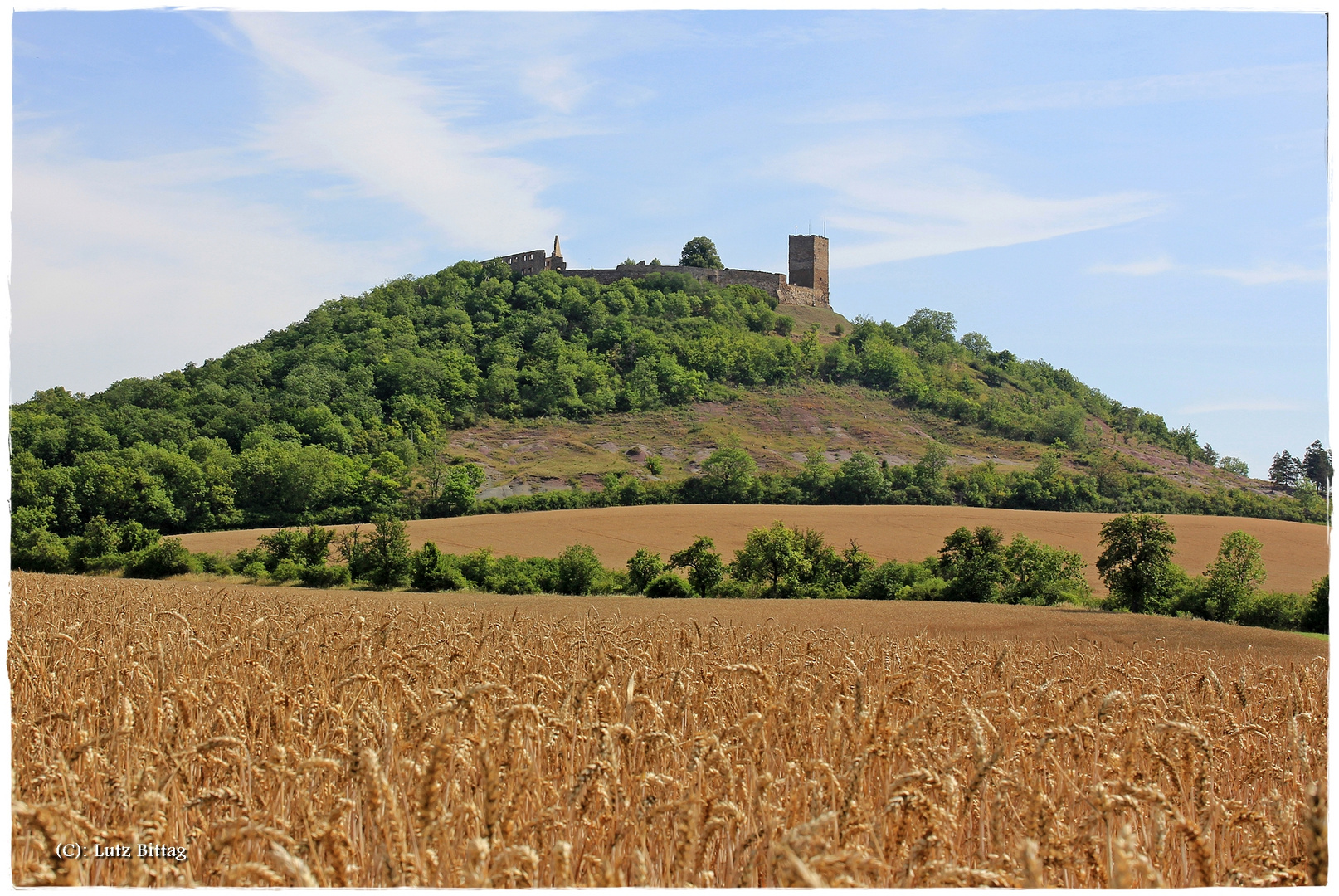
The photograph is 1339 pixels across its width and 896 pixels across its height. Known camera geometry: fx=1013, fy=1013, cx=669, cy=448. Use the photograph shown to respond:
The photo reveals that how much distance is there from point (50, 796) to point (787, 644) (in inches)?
335

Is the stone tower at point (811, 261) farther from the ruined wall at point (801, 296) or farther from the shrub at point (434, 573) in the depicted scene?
the shrub at point (434, 573)

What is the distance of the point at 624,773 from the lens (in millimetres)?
4645

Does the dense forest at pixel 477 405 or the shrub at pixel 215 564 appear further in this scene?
the dense forest at pixel 477 405

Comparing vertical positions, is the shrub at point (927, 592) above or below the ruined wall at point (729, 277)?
below

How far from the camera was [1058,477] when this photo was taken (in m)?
89.8

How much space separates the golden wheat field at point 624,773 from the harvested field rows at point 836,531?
1869 inches

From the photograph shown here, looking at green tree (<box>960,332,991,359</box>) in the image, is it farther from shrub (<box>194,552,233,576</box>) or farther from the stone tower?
shrub (<box>194,552,233,576</box>)

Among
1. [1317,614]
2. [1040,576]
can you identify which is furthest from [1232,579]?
[1040,576]

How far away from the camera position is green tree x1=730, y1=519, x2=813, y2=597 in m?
40.1

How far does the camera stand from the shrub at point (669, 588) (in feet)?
128

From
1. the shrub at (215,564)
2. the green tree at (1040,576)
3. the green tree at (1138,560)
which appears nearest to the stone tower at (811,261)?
the green tree at (1040,576)

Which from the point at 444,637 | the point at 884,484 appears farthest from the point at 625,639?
the point at 884,484

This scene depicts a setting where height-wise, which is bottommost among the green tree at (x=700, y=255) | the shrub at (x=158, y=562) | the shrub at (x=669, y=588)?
the shrub at (x=669, y=588)

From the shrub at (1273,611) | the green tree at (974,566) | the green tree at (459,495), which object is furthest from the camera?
the green tree at (459,495)
